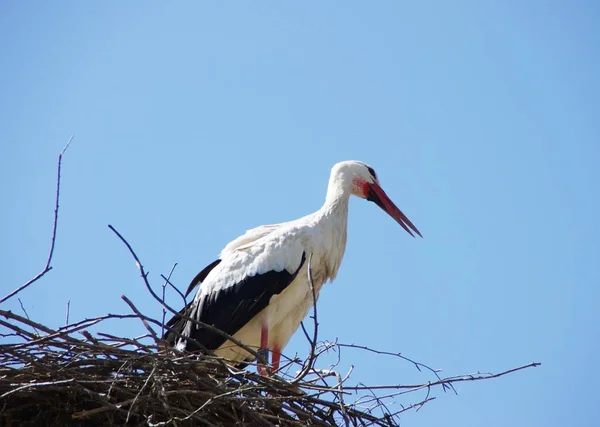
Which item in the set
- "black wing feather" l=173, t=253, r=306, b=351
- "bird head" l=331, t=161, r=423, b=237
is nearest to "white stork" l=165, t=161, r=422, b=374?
"black wing feather" l=173, t=253, r=306, b=351

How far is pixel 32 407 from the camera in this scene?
5.05 meters

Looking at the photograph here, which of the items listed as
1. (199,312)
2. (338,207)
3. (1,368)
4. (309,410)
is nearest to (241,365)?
(199,312)

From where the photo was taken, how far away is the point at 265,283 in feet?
23.0

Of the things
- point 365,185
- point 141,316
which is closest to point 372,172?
point 365,185

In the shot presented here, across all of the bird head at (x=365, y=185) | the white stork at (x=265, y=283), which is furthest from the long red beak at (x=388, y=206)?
the white stork at (x=265, y=283)

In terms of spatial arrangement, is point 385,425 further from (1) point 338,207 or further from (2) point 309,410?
(1) point 338,207

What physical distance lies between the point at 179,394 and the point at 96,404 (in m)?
0.40

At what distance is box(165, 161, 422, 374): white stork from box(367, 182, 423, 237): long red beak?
0.47m

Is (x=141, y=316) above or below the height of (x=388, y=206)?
below

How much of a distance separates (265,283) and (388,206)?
55.6 inches

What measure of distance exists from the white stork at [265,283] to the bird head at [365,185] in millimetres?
311

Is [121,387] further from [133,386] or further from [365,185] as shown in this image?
[365,185]

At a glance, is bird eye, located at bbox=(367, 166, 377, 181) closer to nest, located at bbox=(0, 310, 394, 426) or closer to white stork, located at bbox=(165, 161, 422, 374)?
white stork, located at bbox=(165, 161, 422, 374)

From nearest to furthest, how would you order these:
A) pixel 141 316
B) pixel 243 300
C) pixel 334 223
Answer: pixel 141 316 < pixel 243 300 < pixel 334 223
